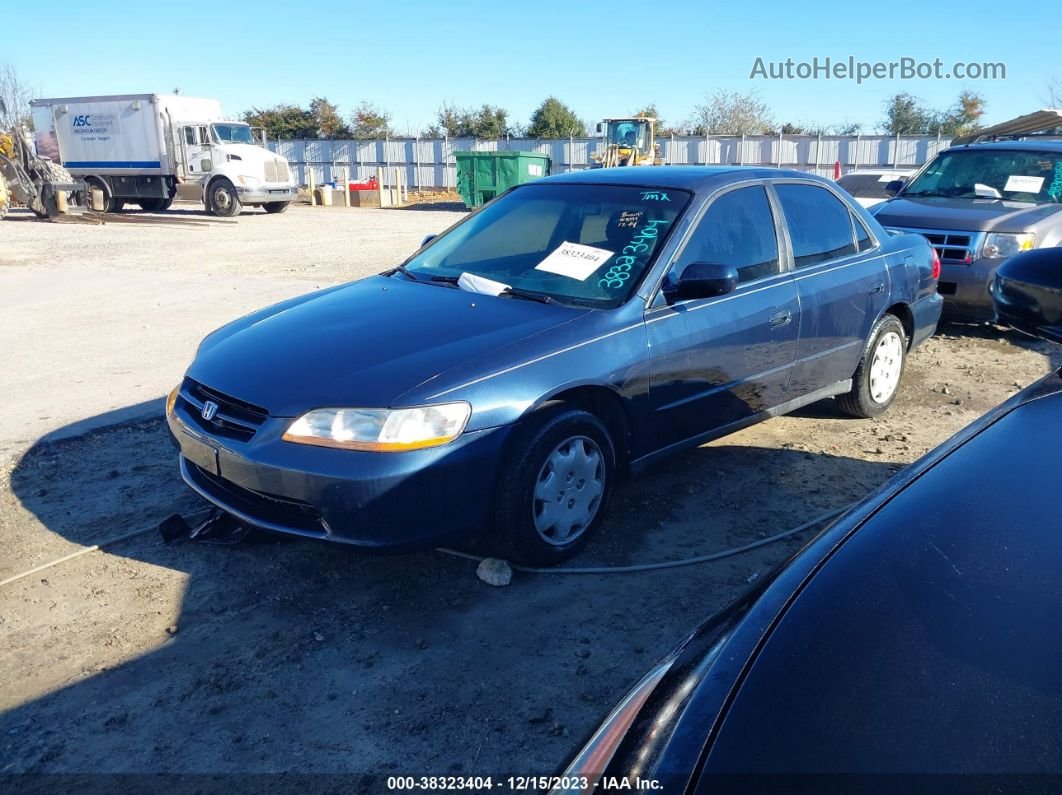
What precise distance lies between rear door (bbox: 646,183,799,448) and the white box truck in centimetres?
2334

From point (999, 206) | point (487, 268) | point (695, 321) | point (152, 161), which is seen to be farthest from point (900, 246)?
point (152, 161)

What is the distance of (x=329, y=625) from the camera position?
3.30 meters

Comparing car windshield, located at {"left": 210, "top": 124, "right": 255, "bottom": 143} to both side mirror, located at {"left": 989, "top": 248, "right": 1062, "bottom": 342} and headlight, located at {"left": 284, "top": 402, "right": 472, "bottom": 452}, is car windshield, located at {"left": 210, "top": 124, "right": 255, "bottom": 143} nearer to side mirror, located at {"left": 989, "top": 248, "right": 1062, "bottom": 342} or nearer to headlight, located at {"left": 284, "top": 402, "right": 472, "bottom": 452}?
headlight, located at {"left": 284, "top": 402, "right": 472, "bottom": 452}

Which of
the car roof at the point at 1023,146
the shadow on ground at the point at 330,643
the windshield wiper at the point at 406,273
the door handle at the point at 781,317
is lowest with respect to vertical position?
the shadow on ground at the point at 330,643

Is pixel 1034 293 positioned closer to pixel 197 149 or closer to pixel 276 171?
pixel 276 171

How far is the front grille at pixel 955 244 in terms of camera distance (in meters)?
7.93

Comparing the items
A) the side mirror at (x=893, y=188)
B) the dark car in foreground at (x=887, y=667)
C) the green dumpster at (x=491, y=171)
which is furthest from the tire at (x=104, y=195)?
the dark car in foreground at (x=887, y=667)

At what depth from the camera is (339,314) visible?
161 inches

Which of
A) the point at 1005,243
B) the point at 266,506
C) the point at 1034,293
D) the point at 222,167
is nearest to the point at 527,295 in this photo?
the point at 266,506

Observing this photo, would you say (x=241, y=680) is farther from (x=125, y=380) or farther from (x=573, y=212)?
(x=125, y=380)

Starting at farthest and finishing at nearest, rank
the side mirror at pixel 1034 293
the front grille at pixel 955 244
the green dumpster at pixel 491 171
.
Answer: the green dumpster at pixel 491 171 < the front grille at pixel 955 244 < the side mirror at pixel 1034 293

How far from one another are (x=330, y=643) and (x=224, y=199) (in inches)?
977

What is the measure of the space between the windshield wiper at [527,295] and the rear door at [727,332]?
0.48m

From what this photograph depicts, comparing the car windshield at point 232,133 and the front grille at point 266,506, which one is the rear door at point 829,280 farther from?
the car windshield at point 232,133
